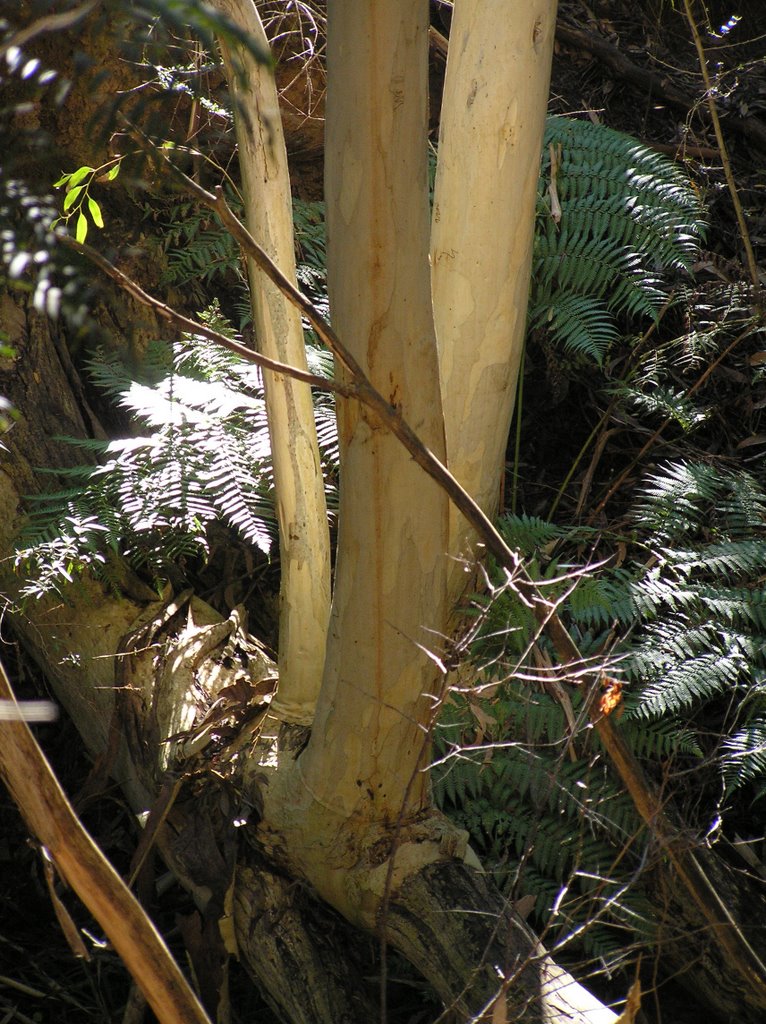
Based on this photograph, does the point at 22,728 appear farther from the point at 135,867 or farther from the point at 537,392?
the point at 537,392

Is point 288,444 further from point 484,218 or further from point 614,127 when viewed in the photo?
point 614,127

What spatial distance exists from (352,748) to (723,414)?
2313mm

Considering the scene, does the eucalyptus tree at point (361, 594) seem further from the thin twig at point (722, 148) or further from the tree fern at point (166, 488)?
the thin twig at point (722, 148)

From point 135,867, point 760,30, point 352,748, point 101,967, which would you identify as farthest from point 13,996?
point 760,30

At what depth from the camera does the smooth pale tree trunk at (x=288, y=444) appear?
7.41 feet

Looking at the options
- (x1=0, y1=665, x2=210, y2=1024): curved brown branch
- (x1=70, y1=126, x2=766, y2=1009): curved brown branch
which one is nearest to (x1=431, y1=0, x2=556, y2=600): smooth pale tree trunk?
(x1=70, y1=126, x2=766, y2=1009): curved brown branch

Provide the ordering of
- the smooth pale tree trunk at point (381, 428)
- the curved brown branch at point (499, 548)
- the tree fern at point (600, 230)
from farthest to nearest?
1. the tree fern at point (600, 230)
2. the smooth pale tree trunk at point (381, 428)
3. the curved brown branch at point (499, 548)

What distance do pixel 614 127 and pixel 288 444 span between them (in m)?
2.90

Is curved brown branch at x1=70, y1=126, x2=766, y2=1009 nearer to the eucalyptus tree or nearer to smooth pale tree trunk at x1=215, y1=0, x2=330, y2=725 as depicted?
the eucalyptus tree

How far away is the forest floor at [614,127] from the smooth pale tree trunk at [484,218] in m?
0.92

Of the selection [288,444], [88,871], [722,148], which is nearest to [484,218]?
[288,444]

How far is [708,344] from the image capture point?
10.3 feet

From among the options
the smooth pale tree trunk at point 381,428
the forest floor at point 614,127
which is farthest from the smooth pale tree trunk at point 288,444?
the forest floor at point 614,127

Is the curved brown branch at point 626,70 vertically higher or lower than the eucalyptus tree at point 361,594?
higher
